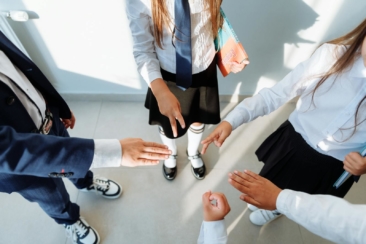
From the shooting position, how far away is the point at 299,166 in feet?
2.71

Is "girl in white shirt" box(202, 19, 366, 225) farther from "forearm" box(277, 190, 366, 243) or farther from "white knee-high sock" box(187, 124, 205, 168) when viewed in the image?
"white knee-high sock" box(187, 124, 205, 168)

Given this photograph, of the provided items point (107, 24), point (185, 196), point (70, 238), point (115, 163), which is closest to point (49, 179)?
point (115, 163)

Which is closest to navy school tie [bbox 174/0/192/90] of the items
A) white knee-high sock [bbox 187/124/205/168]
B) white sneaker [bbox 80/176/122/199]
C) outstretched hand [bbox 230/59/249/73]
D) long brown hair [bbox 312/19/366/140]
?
outstretched hand [bbox 230/59/249/73]

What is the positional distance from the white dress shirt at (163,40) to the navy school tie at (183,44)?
3cm

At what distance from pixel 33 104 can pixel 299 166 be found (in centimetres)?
85

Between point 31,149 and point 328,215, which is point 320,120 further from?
point 31,149

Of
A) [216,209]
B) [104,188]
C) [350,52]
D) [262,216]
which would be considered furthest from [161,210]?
[350,52]

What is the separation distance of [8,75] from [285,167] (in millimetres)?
877

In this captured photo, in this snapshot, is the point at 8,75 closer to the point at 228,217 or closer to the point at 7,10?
the point at 7,10

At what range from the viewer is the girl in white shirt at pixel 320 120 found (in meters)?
0.65

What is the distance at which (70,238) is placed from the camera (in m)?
1.13

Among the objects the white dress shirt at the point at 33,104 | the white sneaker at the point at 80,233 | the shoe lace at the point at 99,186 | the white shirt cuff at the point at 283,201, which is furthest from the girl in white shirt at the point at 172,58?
the white sneaker at the point at 80,233

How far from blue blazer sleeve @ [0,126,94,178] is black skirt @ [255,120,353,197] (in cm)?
63

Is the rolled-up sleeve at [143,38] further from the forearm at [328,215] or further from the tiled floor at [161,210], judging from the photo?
the tiled floor at [161,210]
